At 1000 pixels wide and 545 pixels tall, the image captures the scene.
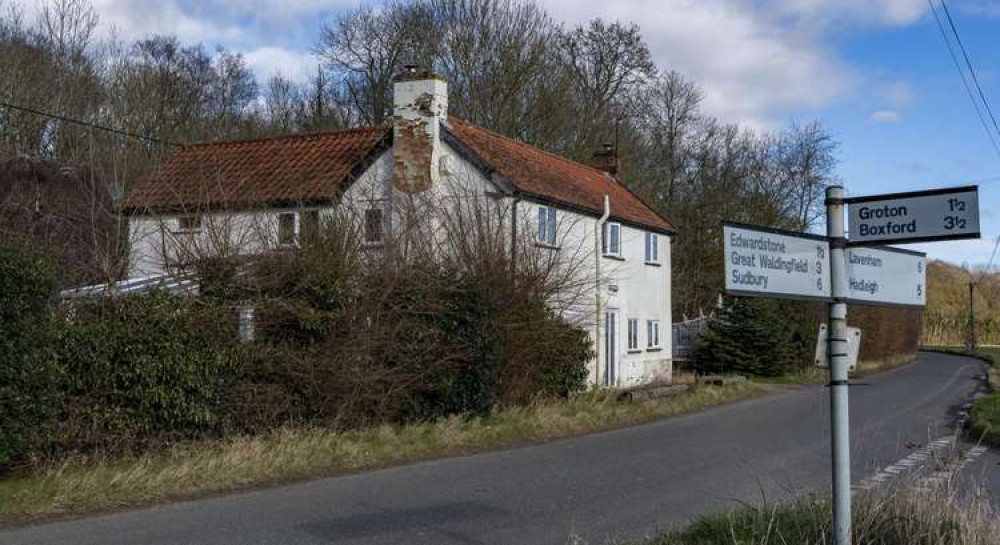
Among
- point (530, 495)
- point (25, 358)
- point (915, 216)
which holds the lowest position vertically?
point (530, 495)

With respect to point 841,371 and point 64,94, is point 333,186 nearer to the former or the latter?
point 64,94

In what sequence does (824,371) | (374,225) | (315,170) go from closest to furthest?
(374,225), (315,170), (824,371)

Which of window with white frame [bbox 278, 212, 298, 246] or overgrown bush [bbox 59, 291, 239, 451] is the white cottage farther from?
overgrown bush [bbox 59, 291, 239, 451]

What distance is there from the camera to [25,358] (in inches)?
431

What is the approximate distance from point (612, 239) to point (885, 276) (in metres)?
20.8

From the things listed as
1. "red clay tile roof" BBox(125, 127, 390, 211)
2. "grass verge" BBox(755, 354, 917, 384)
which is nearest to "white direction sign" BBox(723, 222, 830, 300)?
"red clay tile roof" BBox(125, 127, 390, 211)

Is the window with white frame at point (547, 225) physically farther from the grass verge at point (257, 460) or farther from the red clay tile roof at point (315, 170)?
the grass verge at point (257, 460)

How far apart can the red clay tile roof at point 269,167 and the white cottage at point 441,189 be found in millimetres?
41

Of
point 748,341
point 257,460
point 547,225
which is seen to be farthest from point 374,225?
point 748,341

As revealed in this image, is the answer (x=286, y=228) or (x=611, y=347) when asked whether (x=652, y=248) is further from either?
(x=286, y=228)

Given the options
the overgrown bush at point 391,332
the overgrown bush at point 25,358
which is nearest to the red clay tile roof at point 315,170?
the overgrown bush at point 391,332

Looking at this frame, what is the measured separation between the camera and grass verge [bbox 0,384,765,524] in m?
10.2

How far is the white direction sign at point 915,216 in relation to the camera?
225 inches

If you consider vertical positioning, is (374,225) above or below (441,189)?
below
